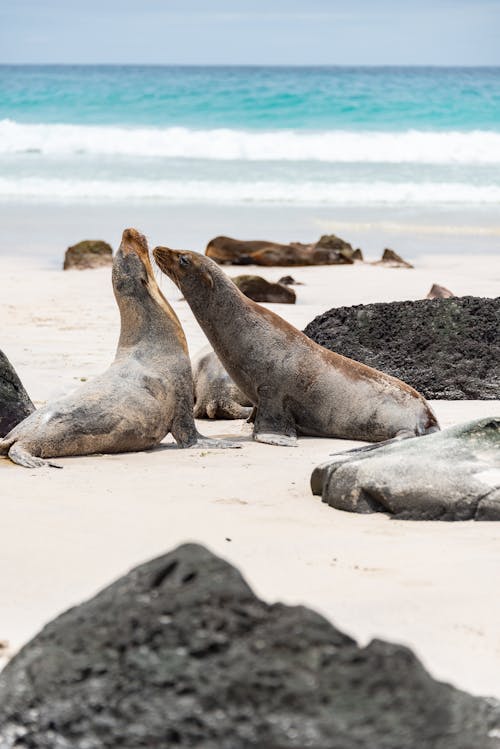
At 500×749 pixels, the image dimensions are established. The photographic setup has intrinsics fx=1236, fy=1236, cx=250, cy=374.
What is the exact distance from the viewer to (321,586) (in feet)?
13.4

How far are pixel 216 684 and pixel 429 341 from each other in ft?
21.5

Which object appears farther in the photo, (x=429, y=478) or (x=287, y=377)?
(x=287, y=377)

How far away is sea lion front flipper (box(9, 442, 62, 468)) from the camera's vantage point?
20.7 ft

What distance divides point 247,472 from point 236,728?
12.4 feet

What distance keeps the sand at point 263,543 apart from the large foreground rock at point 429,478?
0.09m

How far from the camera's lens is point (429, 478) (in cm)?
509

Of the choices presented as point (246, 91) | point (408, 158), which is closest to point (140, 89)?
point (246, 91)

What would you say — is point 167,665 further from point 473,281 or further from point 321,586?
point 473,281

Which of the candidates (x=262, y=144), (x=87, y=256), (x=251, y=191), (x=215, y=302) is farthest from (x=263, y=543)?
(x=262, y=144)

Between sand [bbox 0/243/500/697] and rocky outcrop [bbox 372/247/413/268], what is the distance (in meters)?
8.38

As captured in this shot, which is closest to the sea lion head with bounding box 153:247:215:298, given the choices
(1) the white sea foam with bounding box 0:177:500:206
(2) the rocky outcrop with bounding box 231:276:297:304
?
(2) the rocky outcrop with bounding box 231:276:297:304

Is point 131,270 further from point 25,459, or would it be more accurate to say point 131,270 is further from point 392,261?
point 392,261

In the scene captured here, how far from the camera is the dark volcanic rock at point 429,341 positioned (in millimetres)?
8562

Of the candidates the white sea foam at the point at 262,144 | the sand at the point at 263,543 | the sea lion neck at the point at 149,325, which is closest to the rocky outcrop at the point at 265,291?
the sand at the point at 263,543
